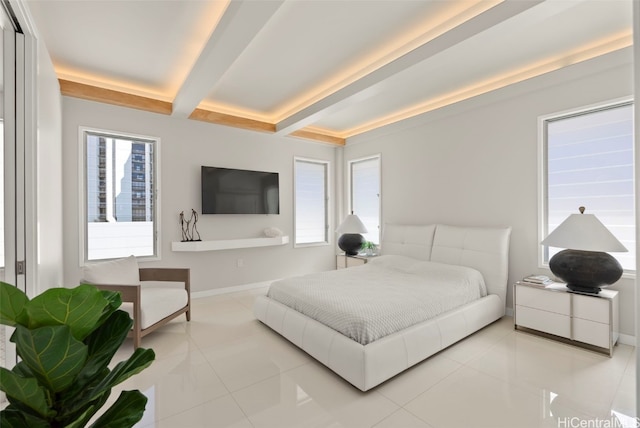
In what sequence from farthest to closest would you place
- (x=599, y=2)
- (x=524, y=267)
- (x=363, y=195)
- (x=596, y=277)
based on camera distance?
1. (x=363, y=195)
2. (x=524, y=267)
3. (x=596, y=277)
4. (x=599, y=2)

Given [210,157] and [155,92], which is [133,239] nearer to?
[210,157]

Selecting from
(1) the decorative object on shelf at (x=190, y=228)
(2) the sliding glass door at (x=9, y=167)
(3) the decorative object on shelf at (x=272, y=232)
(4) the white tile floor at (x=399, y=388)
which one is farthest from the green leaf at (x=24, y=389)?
(3) the decorative object on shelf at (x=272, y=232)

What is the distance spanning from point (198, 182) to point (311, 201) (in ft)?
7.02

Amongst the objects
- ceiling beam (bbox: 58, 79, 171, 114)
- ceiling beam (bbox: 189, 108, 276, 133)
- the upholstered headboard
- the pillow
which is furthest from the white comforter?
ceiling beam (bbox: 58, 79, 171, 114)

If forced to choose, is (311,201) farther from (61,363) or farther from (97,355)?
(61,363)

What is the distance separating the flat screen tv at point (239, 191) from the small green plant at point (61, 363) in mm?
3734

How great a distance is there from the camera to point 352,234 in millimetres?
5191

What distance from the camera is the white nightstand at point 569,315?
2.62m

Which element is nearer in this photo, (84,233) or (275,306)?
(275,306)

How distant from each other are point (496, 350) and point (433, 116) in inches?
122

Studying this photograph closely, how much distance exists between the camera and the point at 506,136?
3.65m

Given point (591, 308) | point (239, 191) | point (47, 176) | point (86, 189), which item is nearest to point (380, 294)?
point (591, 308)

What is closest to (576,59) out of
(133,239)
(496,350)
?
(496,350)

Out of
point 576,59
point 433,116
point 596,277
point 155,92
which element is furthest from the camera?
point 433,116
